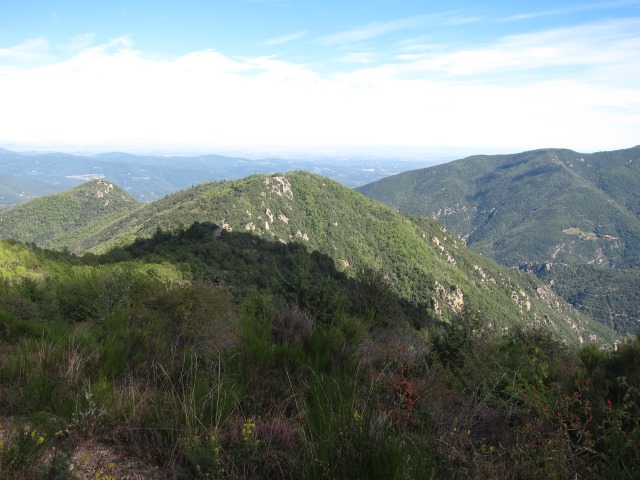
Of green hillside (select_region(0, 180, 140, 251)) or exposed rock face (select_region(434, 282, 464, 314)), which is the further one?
green hillside (select_region(0, 180, 140, 251))

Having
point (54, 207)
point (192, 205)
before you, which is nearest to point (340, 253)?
point (192, 205)

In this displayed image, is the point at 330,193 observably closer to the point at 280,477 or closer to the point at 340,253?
the point at 340,253

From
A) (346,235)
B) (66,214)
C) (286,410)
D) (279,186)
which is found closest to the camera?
(286,410)

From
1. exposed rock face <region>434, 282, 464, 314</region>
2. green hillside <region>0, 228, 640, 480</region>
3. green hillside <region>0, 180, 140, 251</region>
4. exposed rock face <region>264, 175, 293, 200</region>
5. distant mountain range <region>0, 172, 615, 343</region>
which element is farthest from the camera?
green hillside <region>0, 180, 140, 251</region>

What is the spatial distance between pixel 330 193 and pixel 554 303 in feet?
310

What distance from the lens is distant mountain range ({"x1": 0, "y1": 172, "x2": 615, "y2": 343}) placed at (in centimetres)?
8550

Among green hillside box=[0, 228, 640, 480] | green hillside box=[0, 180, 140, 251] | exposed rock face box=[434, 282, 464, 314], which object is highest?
green hillside box=[0, 228, 640, 480]

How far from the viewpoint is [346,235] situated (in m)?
105

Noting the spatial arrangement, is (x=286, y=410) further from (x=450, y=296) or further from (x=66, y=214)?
(x=66, y=214)

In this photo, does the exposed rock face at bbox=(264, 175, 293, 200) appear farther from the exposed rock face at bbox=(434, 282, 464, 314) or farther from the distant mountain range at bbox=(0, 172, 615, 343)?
the exposed rock face at bbox=(434, 282, 464, 314)

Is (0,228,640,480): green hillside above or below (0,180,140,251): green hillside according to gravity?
above

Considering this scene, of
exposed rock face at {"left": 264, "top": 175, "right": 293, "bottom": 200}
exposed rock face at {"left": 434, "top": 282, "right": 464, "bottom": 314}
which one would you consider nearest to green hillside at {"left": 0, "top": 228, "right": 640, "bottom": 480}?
exposed rock face at {"left": 434, "top": 282, "right": 464, "bottom": 314}

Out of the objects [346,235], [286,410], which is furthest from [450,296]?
[286,410]

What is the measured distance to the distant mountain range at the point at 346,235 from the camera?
281ft
